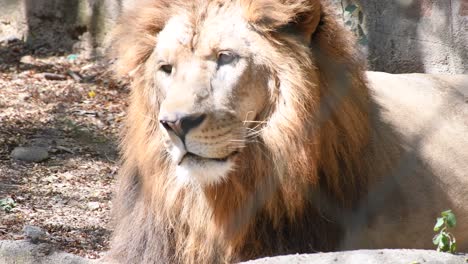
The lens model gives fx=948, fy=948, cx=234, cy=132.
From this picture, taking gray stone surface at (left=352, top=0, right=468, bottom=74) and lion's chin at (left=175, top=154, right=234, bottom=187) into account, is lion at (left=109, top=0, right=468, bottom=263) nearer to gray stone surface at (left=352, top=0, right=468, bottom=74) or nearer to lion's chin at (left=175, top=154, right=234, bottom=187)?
lion's chin at (left=175, top=154, right=234, bottom=187)

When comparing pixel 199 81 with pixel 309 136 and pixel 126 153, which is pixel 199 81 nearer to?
pixel 309 136

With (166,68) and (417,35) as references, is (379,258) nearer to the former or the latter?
(166,68)

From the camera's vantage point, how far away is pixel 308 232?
10.4ft

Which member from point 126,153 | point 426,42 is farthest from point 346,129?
point 426,42

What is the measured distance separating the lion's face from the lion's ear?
5cm

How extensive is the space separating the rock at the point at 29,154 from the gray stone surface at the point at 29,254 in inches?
58.7

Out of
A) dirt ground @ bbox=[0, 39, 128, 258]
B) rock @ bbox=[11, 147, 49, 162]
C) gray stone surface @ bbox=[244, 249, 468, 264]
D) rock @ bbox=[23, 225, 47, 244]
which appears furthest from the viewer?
rock @ bbox=[11, 147, 49, 162]

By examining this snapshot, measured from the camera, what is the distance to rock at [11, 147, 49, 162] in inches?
186

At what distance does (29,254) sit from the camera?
3.22m

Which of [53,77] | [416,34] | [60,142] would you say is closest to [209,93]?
[60,142]

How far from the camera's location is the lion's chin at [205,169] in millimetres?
2932

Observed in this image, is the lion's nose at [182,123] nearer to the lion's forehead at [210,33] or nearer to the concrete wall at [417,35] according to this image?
the lion's forehead at [210,33]

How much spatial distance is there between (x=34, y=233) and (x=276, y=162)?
1234 millimetres

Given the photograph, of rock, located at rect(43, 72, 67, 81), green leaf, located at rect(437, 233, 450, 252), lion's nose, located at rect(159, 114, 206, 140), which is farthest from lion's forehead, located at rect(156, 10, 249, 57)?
rock, located at rect(43, 72, 67, 81)
